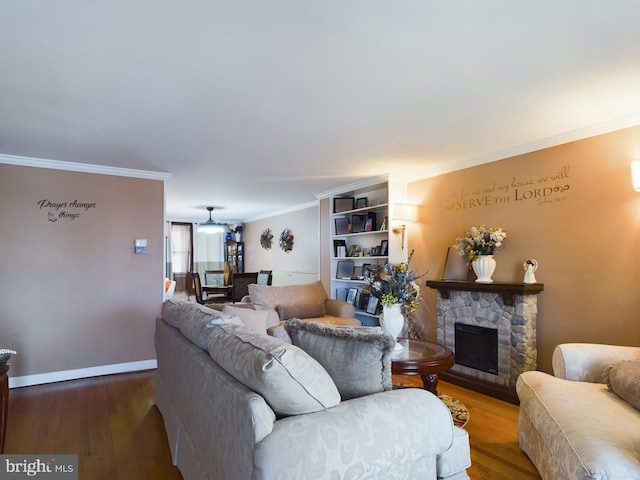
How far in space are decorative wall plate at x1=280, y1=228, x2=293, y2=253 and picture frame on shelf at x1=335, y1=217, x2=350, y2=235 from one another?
6.98 feet

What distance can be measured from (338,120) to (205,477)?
2.46 m

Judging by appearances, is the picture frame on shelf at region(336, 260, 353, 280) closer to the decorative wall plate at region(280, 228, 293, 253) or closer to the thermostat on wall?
the decorative wall plate at region(280, 228, 293, 253)

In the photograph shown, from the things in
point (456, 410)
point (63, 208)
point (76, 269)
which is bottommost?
point (456, 410)

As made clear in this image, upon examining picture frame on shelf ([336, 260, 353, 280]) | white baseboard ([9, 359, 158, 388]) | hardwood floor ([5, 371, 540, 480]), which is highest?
picture frame on shelf ([336, 260, 353, 280])

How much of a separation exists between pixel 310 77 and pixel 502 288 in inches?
101

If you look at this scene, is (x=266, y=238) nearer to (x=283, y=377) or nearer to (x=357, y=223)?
(x=357, y=223)

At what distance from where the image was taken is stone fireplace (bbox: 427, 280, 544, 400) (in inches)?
133

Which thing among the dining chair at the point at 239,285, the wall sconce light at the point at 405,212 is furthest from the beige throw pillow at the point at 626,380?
the dining chair at the point at 239,285

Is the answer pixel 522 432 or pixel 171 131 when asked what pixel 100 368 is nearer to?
pixel 171 131

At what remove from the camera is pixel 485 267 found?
12.2ft

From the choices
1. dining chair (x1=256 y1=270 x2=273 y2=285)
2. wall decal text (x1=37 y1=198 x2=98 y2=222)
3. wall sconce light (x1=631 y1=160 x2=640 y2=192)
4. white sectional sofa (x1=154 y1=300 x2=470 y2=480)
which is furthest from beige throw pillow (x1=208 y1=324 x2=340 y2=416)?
dining chair (x1=256 y1=270 x2=273 y2=285)

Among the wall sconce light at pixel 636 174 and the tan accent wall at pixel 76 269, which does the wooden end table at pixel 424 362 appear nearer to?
the wall sconce light at pixel 636 174

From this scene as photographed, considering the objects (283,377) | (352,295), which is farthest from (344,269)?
(283,377)
